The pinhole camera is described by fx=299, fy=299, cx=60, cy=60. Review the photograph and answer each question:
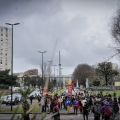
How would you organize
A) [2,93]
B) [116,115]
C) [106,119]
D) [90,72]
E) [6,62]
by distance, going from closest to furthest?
[2,93] < [106,119] < [116,115] < [90,72] < [6,62]

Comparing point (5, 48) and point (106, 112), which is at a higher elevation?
point (5, 48)

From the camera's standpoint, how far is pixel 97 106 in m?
17.5

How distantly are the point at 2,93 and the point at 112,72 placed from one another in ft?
330

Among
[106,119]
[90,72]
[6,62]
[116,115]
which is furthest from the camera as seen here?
[6,62]

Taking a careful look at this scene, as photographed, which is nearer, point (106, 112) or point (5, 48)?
point (106, 112)

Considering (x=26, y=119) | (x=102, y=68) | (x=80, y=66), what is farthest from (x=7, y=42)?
(x=26, y=119)

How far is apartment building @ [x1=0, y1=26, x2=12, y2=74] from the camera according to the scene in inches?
5428

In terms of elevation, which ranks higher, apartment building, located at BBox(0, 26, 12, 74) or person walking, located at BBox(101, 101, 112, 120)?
apartment building, located at BBox(0, 26, 12, 74)

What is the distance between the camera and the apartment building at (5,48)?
5428 inches

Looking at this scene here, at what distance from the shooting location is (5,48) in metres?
138

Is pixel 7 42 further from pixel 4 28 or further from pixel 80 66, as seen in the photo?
pixel 80 66

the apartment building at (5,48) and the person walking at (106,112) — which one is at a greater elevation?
the apartment building at (5,48)

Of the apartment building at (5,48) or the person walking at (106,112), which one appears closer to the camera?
the person walking at (106,112)

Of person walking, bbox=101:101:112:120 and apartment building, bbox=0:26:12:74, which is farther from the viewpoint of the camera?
apartment building, bbox=0:26:12:74
